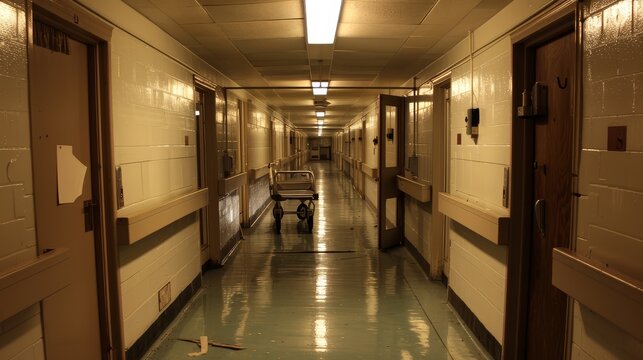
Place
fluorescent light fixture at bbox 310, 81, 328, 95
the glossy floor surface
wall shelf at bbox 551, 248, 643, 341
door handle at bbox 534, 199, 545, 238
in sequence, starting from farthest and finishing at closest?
fluorescent light fixture at bbox 310, 81, 328, 95 → the glossy floor surface → door handle at bbox 534, 199, 545, 238 → wall shelf at bbox 551, 248, 643, 341

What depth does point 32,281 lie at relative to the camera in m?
1.80

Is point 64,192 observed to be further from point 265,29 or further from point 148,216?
point 265,29

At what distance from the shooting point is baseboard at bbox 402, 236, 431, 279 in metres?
5.26

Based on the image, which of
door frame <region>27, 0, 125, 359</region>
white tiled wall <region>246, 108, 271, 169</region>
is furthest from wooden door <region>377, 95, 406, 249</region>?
door frame <region>27, 0, 125, 359</region>

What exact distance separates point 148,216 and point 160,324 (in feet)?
3.47

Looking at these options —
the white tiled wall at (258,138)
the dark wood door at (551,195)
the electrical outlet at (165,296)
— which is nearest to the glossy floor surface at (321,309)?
the electrical outlet at (165,296)

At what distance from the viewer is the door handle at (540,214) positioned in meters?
2.58

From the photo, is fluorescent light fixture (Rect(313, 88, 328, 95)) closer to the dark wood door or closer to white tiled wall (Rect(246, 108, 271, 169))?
white tiled wall (Rect(246, 108, 271, 169))

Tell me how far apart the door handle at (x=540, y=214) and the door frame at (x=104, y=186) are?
103 inches

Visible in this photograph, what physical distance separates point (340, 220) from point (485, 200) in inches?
219

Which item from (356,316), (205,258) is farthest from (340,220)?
(356,316)

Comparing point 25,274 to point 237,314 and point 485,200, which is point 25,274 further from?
point 485,200

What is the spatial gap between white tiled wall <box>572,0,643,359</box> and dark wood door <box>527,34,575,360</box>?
308 millimetres

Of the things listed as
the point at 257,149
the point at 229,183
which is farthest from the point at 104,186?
the point at 257,149
